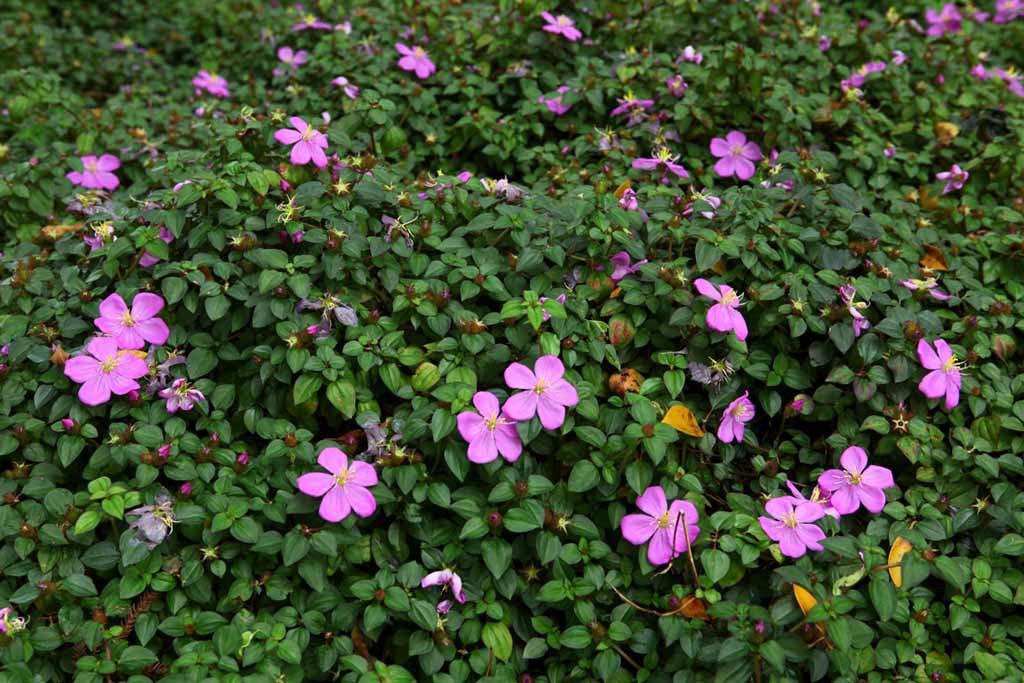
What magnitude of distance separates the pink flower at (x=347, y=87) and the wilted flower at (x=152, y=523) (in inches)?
67.4

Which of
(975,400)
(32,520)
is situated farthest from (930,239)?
(32,520)

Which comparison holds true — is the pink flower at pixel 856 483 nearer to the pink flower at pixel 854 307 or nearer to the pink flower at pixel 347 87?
the pink flower at pixel 854 307

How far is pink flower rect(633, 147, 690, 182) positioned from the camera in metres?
2.69

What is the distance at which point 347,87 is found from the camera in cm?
298

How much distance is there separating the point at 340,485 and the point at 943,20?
3.44 m

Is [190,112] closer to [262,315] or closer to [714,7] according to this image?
[262,315]

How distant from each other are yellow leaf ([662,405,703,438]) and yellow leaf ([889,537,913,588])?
498 millimetres

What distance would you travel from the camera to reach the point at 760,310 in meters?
2.22

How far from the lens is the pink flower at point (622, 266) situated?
88.0 inches

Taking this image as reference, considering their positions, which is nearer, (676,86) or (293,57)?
(676,86)

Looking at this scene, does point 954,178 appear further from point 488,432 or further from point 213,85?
point 213,85

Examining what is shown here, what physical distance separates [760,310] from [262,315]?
1302 mm

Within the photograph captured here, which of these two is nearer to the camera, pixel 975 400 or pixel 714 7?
pixel 975 400

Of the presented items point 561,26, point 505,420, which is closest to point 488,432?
point 505,420
